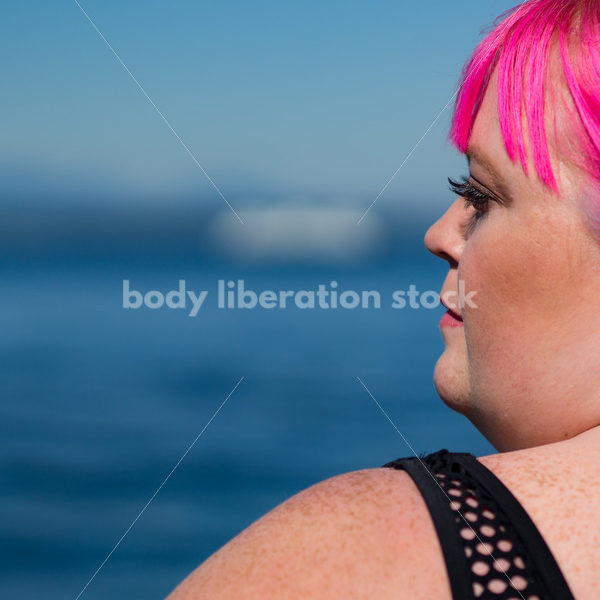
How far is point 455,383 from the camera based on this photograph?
1034 mm

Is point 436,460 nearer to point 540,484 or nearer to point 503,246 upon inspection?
point 540,484

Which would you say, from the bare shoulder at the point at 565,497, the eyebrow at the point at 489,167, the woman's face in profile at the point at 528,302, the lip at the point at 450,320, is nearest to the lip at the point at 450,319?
the lip at the point at 450,320

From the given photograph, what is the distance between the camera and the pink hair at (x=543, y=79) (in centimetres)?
82

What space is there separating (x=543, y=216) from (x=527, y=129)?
10cm

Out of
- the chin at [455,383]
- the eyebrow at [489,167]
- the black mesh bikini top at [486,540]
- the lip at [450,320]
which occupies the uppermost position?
the eyebrow at [489,167]

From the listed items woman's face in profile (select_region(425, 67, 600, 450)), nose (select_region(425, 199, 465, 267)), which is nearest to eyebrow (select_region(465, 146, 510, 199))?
woman's face in profile (select_region(425, 67, 600, 450))

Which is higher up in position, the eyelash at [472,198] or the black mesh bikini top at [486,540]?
the eyelash at [472,198]

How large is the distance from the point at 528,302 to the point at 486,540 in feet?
1.11

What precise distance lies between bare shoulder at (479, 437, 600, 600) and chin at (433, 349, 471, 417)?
0.31 m

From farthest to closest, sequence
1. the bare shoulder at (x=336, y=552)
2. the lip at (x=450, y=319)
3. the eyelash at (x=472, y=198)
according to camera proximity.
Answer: the lip at (x=450, y=319) < the eyelash at (x=472, y=198) < the bare shoulder at (x=336, y=552)

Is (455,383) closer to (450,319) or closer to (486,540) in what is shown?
(450,319)

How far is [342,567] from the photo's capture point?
23.7 inches

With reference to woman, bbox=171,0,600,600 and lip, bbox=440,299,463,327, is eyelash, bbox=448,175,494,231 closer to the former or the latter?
woman, bbox=171,0,600,600

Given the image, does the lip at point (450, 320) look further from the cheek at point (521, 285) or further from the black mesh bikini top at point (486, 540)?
the black mesh bikini top at point (486, 540)
